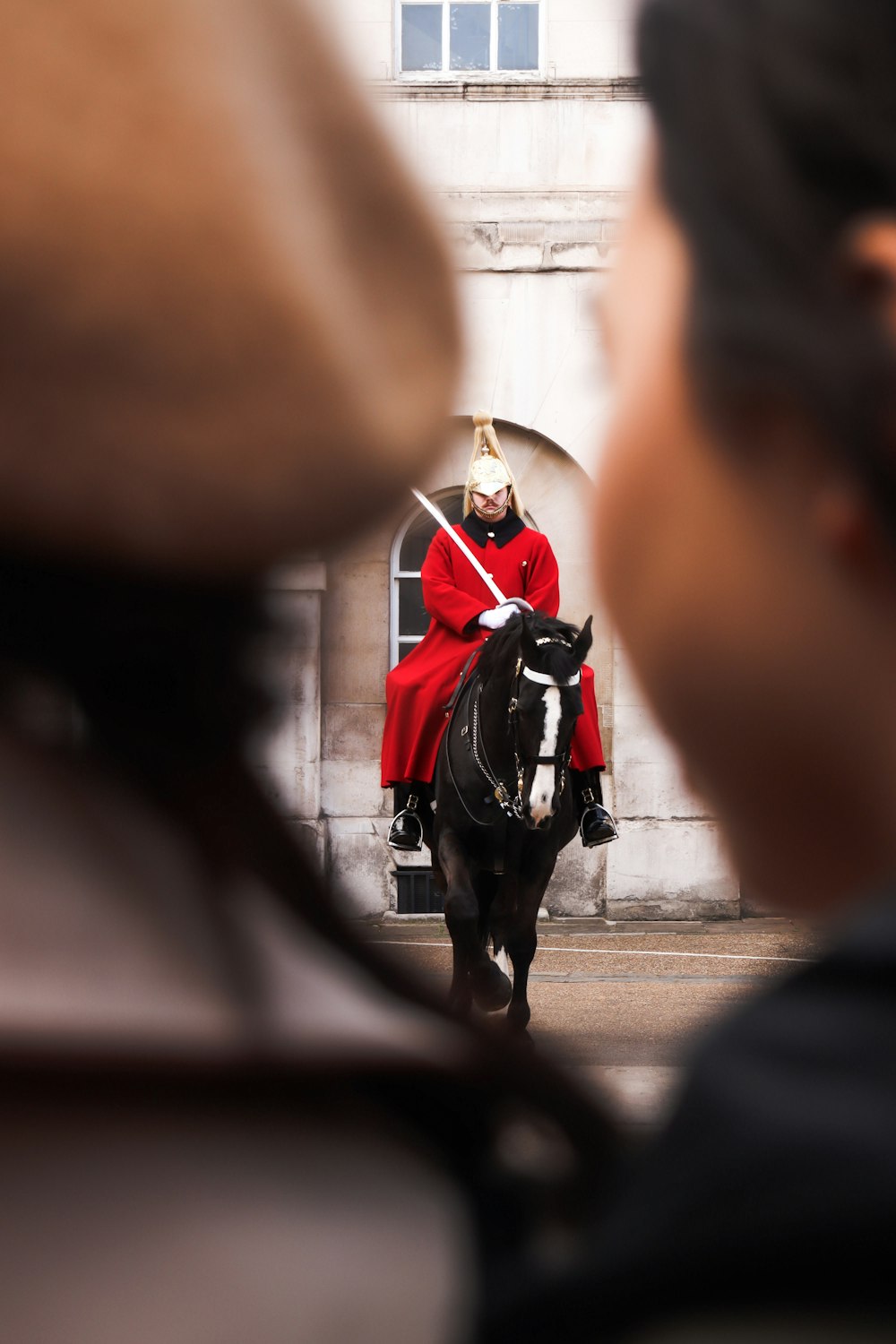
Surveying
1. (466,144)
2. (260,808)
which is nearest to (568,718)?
(260,808)

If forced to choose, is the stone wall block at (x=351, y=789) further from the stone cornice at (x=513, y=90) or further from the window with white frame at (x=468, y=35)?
the window with white frame at (x=468, y=35)

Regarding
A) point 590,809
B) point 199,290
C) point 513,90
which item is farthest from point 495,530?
point 199,290

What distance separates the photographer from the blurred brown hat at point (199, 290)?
42cm

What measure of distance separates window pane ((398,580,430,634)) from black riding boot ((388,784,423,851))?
3.02 m

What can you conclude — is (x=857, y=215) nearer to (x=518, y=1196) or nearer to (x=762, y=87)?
(x=762, y=87)

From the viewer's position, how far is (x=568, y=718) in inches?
164

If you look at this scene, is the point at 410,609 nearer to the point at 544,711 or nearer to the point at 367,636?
the point at 367,636

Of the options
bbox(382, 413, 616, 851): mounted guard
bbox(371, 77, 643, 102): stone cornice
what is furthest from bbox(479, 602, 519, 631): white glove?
bbox(371, 77, 643, 102): stone cornice

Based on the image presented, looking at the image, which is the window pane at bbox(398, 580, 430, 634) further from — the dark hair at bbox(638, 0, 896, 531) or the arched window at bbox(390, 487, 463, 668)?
the dark hair at bbox(638, 0, 896, 531)

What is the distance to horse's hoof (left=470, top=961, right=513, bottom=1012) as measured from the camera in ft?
14.6

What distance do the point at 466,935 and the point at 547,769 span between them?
715mm

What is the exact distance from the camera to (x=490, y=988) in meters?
4.44

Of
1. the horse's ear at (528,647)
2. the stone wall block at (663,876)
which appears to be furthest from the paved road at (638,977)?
the horse's ear at (528,647)

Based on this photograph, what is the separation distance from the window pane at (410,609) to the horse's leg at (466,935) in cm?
334
